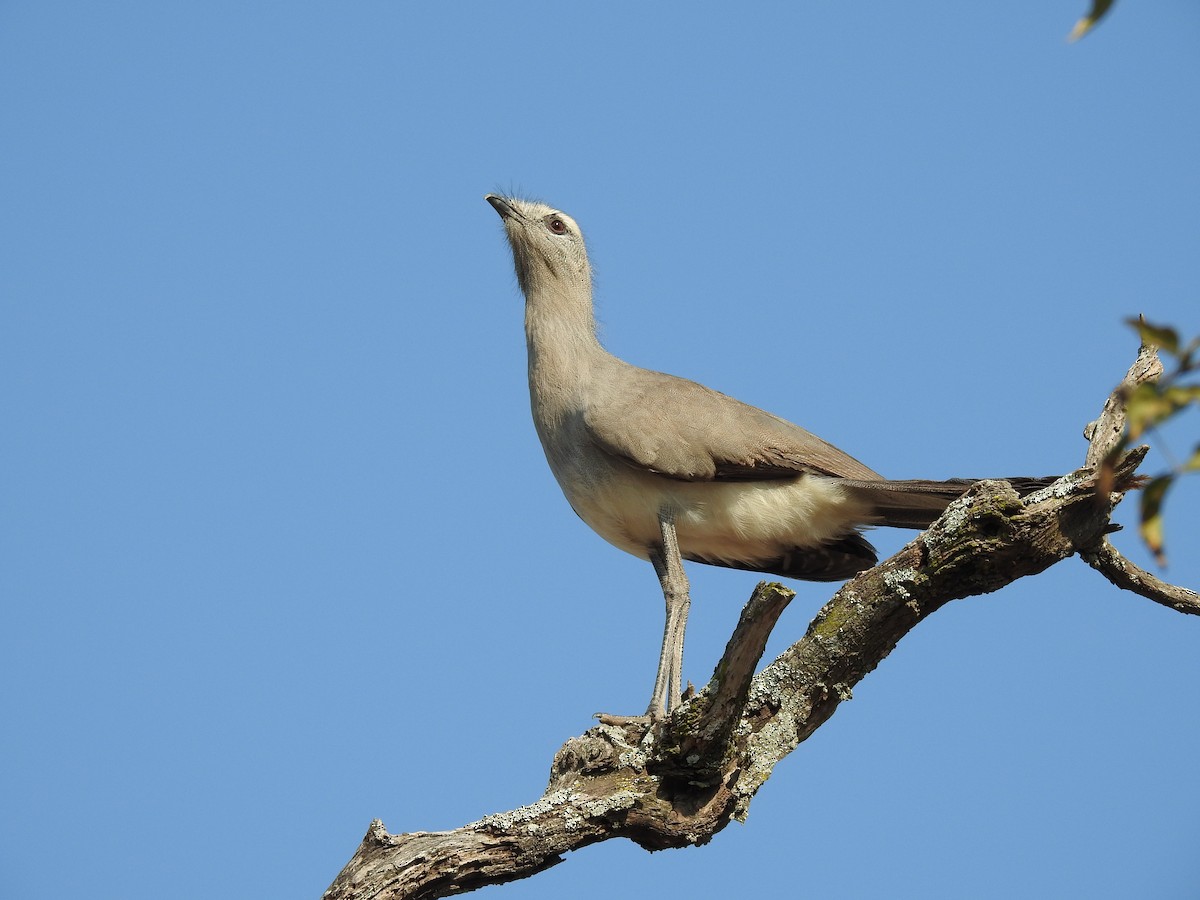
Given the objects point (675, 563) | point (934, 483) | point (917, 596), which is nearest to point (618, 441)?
point (675, 563)

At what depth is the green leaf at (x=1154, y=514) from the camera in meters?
2.10

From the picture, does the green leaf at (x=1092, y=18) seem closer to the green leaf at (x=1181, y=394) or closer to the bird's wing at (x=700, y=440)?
the green leaf at (x=1181, y=394)

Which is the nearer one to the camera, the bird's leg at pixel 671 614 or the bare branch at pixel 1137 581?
the bare branch at pixel 1137 581

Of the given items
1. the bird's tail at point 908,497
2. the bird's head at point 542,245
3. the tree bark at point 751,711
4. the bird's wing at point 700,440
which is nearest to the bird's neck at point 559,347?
the bird's head at point 542,245

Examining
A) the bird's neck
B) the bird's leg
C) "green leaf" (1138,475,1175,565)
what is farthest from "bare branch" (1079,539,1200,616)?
"green leaf" (1138,475,1175,565)

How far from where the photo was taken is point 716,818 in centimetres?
664

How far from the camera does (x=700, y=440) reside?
8617 mm

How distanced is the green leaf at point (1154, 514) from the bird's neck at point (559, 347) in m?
6.88

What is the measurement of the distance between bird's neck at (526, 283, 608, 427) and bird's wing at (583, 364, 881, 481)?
35 cm

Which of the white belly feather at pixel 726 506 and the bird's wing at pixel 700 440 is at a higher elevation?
the bird's wing at pixel 700 440

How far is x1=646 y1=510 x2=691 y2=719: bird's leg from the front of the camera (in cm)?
791

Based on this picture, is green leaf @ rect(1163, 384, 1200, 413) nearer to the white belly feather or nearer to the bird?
the bird

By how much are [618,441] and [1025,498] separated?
3185 mm

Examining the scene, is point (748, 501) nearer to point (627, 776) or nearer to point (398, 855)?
point (627, 776)
